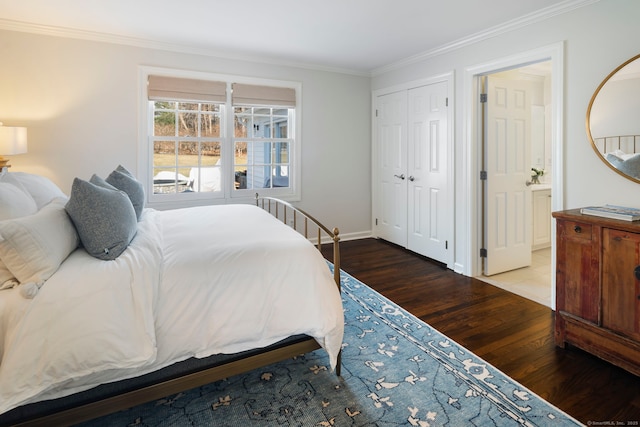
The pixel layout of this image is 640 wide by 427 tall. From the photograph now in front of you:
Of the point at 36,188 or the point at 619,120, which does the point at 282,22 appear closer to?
the point at 36,188

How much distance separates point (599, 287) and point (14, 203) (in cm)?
325

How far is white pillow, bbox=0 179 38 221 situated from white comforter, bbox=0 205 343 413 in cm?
33

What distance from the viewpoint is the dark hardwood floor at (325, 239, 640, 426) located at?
1.83 metres

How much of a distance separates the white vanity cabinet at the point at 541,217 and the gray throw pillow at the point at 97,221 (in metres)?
4.71

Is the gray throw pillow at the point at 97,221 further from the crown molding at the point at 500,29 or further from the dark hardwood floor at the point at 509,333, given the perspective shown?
the crown molding at the point at 500,29

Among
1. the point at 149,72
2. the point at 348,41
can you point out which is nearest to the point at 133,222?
the point at 149,72

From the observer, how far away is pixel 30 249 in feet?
4.75

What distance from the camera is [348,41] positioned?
375cm

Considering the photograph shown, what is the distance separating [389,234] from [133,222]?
3.72 metres

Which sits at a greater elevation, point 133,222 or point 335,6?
point 335,6

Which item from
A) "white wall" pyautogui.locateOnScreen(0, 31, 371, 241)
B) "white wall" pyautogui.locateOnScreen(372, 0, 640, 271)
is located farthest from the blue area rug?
"white wall" pyautogui.locateOnScreen(0, 31, 371, 241)

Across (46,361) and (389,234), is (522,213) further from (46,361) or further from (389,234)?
(46,361)

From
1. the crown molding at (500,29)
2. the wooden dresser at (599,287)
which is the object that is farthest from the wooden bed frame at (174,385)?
the crown molding at (500,29)

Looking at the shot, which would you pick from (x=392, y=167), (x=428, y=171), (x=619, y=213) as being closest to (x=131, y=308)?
(x=619, y=213)
